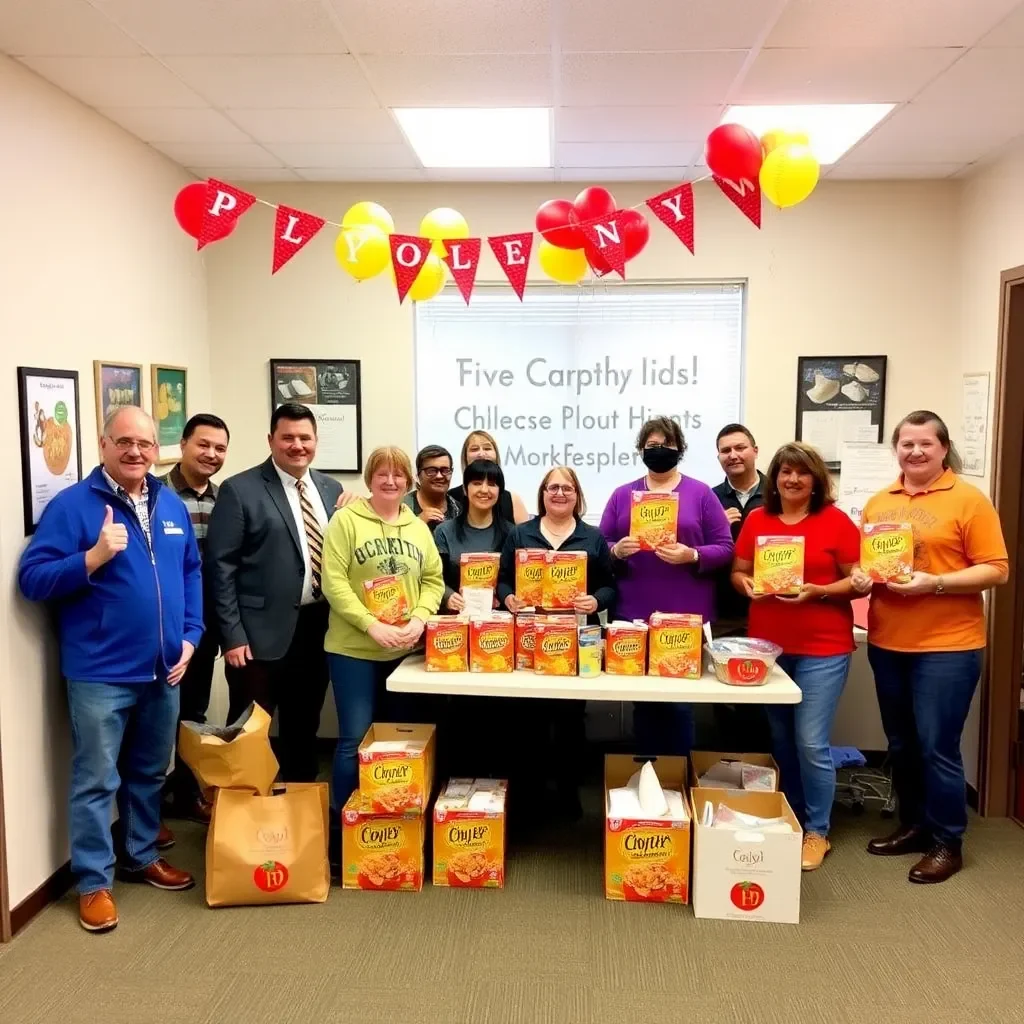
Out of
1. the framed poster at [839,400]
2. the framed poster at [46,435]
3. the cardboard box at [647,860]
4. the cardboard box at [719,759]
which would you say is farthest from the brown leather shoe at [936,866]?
the framed poster at [46,435]

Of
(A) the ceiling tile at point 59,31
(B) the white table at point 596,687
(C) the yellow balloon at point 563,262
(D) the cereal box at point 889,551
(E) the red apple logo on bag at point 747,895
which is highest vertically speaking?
(A) the ceiling tile at point 59,31

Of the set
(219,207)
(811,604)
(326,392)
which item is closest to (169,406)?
(326,392)

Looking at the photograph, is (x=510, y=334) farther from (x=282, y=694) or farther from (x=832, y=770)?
(x=832, y=770)

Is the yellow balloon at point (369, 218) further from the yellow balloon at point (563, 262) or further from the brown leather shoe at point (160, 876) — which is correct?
the brown leather shoe at point (160, 876)

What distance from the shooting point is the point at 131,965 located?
2.37m

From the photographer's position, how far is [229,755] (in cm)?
266

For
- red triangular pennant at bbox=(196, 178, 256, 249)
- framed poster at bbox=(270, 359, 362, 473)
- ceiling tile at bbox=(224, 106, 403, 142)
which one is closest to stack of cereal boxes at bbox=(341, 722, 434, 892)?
red triangular pennant at bbox=(196, 178, 256, 249)

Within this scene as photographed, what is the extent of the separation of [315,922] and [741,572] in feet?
5.75

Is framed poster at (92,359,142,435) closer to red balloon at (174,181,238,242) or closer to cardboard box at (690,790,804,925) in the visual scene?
red balloon at (174,181,238,242)

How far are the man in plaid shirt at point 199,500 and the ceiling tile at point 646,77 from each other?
169 cm

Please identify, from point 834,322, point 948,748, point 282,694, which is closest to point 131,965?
point 282,694

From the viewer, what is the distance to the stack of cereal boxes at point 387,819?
2.67 m

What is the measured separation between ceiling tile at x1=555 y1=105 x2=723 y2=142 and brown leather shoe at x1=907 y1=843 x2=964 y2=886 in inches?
106

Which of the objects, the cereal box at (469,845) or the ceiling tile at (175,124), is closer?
the cereal box at (469,845)
